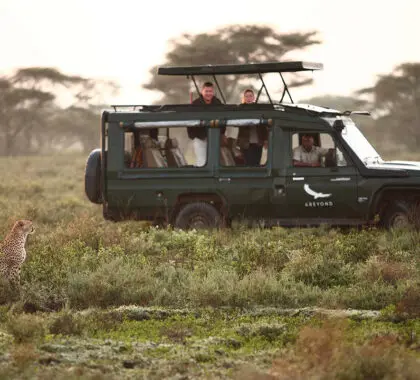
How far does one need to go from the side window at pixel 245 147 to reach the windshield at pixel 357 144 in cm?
84

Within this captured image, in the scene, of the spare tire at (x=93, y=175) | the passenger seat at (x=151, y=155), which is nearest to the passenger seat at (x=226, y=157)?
the passenger seat at (x=151, y=155)

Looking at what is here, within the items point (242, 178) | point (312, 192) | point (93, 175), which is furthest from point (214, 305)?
point (93, 175)

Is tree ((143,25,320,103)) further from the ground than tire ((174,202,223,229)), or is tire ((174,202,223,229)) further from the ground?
tree ((143,25,320,103))

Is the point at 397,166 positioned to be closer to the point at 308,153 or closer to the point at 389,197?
the point at 389,197

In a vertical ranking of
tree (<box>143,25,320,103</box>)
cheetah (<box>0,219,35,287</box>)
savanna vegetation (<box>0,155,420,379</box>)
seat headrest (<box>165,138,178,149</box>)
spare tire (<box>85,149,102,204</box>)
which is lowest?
savanna vegetation (<box>0,155,420,379</box>)

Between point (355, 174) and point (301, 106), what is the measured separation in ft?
3.47

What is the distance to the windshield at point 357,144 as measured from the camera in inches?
505

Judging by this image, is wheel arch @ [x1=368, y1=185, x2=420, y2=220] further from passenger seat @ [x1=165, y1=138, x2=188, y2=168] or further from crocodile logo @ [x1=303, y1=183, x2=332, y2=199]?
passenger seat @ [x1=165, y1=138, x2=188, y2=168]

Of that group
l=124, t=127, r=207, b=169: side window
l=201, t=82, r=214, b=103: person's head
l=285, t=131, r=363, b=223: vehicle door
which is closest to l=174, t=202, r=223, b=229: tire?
l=124, t=127, r=207, b=169: side window

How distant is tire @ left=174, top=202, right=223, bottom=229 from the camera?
1339 centimetres

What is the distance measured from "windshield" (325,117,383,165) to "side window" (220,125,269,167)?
84 centimetres

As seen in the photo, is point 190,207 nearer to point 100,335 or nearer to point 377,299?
point 377,299

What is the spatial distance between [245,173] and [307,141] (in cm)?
83

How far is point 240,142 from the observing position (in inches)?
521
